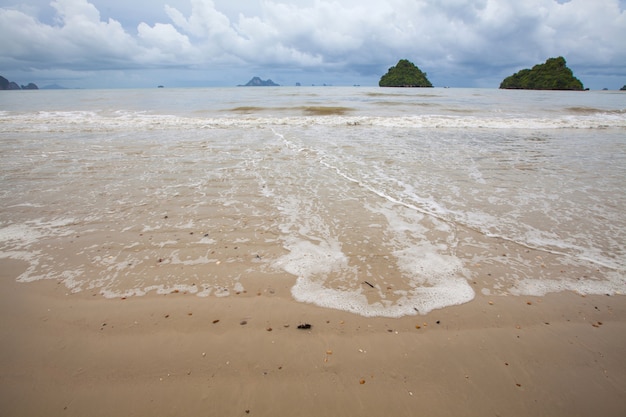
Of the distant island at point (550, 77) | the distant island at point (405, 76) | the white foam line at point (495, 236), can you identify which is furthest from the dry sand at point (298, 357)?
the distant island at point (405, 76)

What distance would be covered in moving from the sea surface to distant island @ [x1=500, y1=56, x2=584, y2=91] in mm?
153532

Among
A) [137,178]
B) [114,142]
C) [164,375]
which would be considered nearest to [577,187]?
[164,375]

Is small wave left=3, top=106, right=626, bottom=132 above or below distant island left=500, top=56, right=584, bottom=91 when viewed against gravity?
below

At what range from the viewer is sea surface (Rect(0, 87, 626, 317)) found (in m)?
3.74

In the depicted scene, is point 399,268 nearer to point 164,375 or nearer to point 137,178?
point 164,375

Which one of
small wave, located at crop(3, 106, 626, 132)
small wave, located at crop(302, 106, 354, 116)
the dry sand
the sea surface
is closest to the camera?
the dry sand

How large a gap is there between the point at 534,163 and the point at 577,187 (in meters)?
2.70

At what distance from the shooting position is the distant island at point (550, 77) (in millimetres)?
123625

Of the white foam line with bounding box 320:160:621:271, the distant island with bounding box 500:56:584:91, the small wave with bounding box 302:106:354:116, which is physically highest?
the distant island with bounding box 500:56:584:91

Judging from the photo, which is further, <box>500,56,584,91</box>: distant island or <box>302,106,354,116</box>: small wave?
<box>500,56,584,91</box>: distant island

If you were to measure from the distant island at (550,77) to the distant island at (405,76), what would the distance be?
46.5m

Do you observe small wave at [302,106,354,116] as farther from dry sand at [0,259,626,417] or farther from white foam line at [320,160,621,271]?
dry sand at [0,259,626,417]

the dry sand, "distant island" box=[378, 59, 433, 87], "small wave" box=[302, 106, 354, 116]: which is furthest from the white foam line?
"distant island" box=[378, 59, 433, 87]

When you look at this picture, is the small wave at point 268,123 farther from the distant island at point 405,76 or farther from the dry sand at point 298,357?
the distant island at point 405,76
